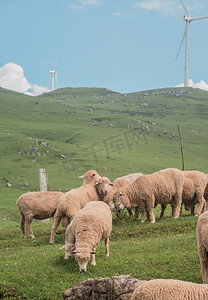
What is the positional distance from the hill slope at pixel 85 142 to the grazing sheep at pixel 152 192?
34.8 m

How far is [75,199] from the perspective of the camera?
1638 cm

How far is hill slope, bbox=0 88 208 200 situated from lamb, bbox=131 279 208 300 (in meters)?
46.3

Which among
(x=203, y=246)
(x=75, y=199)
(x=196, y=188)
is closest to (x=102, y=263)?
(x=203, y=246)

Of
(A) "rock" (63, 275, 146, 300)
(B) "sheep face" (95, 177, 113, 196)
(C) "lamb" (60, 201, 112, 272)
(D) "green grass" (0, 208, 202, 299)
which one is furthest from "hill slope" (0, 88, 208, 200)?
(A) "rock" (63, 275, 146, 300)

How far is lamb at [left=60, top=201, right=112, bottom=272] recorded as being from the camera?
36.3 ft

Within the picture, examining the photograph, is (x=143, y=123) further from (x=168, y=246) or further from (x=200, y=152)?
(x=168, y=246)

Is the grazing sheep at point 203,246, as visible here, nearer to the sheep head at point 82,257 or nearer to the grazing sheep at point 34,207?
the sheep head at point 82,257

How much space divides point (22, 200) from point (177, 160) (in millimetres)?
79802

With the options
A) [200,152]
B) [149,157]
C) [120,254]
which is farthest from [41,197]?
[200,152]

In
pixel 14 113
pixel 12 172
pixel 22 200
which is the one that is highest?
pixel 14 113

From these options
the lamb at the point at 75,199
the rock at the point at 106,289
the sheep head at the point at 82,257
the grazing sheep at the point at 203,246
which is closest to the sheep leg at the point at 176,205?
the lamb at the point at 75,199

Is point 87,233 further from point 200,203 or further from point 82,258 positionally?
point 200,203

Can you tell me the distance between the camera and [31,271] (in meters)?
11.9

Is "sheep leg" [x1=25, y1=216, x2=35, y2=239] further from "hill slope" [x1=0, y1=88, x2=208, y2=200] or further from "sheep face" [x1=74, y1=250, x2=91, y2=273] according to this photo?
"hill slope" [x1=0, y1=88, x2=208, y2=200]
